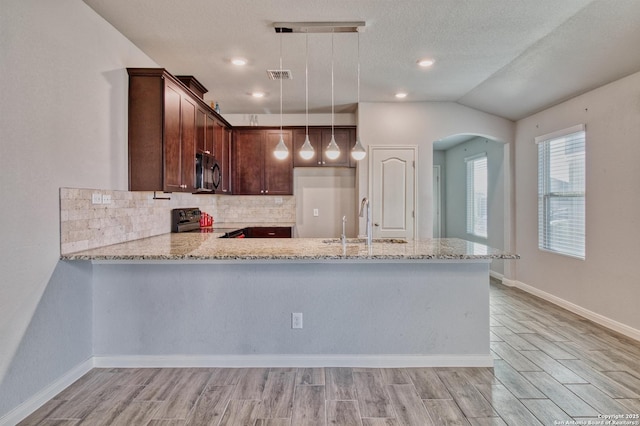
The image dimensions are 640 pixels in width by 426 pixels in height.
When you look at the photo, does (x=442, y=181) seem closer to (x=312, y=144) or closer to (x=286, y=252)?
(x=312, y=144)

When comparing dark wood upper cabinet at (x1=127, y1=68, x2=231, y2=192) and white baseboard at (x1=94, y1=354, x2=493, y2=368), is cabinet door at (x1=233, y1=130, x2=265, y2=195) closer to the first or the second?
dark wood upper cabinet at (x1=127, y1=68, x2=231, y2=192)

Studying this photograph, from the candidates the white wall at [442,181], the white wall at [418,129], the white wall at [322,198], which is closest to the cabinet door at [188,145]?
the white wall at [322,198]

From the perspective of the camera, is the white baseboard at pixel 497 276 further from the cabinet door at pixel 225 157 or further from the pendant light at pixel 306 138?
the cabinet door at pixel 225 157

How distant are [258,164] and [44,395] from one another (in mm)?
3880

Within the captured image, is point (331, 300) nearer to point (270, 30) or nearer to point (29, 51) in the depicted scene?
point (270, 30)

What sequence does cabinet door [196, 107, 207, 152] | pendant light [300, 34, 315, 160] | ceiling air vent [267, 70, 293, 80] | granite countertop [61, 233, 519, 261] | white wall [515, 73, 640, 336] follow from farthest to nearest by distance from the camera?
cabinet door [196, 107, 207, 152], ceiling air vent [267, 70, 293, 80], white wall [515, 73, 640, 336], pendant light [300, 34, 315, 160], granite countertop [61, 233, 519, 261]

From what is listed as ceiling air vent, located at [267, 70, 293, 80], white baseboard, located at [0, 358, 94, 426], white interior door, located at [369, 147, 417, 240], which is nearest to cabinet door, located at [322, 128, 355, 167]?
white interior door, located at [369, 147, 417, 240]

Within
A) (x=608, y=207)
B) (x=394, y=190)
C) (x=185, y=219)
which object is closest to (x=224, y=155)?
(x=185, y=219)

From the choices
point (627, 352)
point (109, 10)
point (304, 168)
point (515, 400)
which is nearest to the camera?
point (515, 400)

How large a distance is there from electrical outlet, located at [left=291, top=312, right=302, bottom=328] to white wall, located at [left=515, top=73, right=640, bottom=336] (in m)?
3.16

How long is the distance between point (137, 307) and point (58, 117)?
1.47m

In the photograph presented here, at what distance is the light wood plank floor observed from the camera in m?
2.06

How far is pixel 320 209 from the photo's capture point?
18.7 feet

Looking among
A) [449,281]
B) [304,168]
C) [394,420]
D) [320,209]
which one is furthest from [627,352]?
[304,168]
